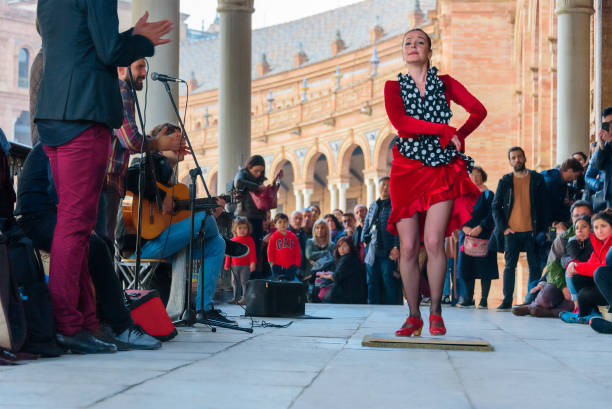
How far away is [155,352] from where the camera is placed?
4.06m

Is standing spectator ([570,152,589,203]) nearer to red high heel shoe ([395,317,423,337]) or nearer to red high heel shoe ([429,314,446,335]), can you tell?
red high heel shoe ([429,314,446,335])

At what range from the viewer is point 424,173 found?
191 inches

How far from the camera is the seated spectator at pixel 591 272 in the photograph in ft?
22.9

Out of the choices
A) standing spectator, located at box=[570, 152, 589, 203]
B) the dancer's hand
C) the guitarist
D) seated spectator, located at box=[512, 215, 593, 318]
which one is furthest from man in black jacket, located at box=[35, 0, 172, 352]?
standing spectator, located at box=[570, 152, 589, 203]

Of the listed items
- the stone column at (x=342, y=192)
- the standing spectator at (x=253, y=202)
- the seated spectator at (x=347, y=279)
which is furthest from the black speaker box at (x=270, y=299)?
the stone column at (x=342, y=192)

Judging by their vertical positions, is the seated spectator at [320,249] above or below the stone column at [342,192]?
below

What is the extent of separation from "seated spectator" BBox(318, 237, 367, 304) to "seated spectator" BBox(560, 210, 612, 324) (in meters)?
4.10

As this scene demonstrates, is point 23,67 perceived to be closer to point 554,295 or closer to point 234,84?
point 234,84

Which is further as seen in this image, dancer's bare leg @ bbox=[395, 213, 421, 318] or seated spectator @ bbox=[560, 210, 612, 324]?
seated spectator @ bbox=[560, 210, 612, 324]

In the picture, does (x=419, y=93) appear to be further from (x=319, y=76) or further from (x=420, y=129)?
(x=319, y=76)

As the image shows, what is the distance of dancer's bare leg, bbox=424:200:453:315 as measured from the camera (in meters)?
4.83

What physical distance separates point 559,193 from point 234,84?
466cm

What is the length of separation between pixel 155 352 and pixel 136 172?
194cm

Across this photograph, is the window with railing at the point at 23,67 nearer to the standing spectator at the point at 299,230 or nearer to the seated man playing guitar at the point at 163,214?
the standing spectator at the point at 299,230
